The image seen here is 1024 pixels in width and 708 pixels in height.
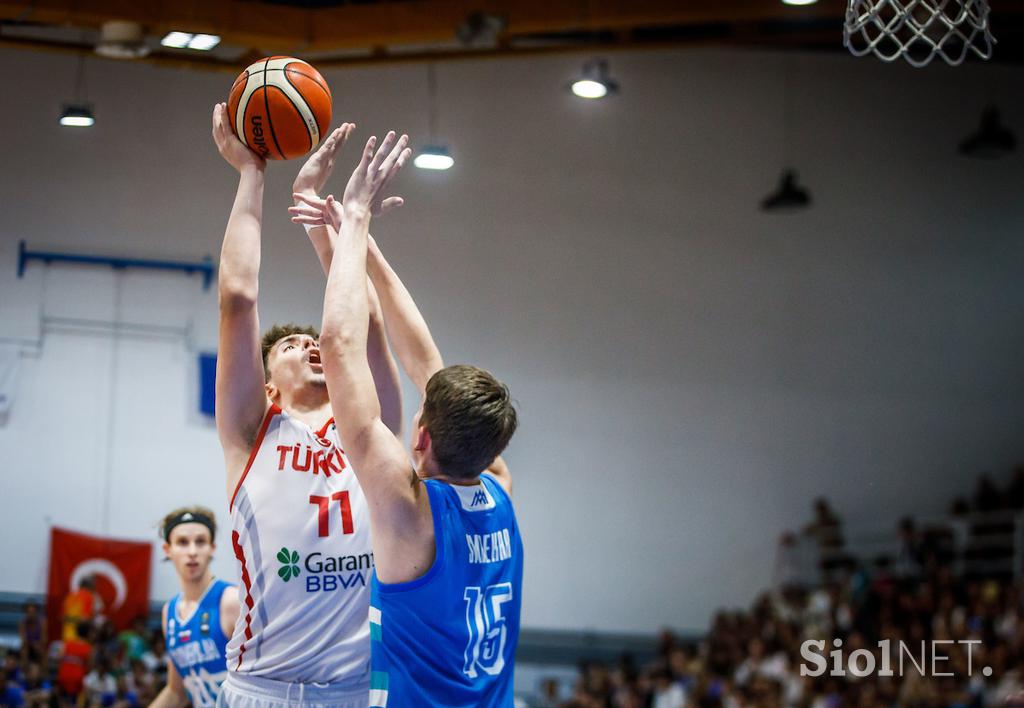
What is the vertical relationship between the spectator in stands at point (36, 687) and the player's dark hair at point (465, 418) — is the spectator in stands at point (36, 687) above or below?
below

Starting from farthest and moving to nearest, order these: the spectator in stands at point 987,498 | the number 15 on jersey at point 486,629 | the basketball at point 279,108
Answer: the spectator in stands at point 987,498 → the basketball at point 279,108 → the number 15 on jersey at point 486,629

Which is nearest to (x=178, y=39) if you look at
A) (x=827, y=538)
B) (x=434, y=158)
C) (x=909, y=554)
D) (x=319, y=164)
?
(x=434, y=158)

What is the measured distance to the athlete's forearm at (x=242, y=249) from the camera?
3621mm

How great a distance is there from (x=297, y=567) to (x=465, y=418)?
3.18ft

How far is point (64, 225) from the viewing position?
15477 mm

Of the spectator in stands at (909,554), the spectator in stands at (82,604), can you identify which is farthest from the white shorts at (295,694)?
the spectator in stands at (909,554)

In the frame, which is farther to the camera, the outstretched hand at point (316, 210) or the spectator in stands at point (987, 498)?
the spectator in stands at point (987, 498)

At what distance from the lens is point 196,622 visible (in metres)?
5.93

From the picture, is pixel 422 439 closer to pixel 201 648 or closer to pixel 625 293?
pixel 201 648

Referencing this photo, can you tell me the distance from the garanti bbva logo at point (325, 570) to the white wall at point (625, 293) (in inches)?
476

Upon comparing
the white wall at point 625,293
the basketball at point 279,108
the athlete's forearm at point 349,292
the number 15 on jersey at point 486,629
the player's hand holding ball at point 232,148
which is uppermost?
the white wall at point 625,293

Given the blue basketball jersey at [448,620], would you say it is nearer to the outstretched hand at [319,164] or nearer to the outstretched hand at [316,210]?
the outstretched hand at [316,210]

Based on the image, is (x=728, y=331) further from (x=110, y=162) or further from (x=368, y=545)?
(x=368, y=545)

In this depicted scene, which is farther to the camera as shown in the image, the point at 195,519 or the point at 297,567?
the point at 195,519
